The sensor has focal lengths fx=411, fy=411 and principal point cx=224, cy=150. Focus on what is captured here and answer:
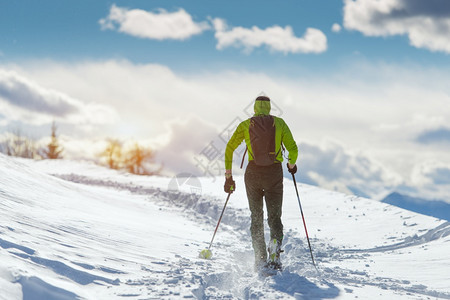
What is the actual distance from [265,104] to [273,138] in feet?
1.63

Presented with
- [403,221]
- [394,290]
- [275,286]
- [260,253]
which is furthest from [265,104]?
[403,221]

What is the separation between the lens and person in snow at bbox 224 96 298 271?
5.66 m

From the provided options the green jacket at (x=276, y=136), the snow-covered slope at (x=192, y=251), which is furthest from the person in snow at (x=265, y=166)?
the snow-covered slope at (x=192, y=251)

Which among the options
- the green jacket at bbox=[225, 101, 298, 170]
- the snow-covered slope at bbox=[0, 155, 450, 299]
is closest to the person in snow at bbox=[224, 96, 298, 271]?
the green jacket at bbox=[225, 101, 298, 170]

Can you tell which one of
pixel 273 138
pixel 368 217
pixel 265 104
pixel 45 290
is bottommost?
pixel 45 290

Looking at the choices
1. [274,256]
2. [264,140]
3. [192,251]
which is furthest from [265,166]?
[192,251]

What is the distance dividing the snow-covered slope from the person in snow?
1.70ft

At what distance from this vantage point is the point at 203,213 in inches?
508

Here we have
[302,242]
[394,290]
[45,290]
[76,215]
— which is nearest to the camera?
[45,290]

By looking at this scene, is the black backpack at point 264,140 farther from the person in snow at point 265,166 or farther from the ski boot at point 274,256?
the ski boot at point 274,256

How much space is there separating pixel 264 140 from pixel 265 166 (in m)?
0.38

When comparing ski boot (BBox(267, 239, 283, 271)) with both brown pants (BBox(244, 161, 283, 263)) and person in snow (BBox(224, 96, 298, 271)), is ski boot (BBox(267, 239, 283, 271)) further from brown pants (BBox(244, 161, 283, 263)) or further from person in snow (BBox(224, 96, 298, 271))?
brown pants (BBox(244, 161, 283, 263))

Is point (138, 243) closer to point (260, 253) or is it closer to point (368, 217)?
point (260, 253)

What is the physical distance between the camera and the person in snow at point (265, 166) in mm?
5660
